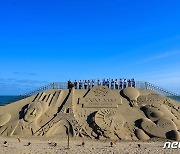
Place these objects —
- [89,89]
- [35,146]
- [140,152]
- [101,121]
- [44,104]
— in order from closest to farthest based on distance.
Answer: [140,152] < [35,146] < [101,121] < [44,104] < [89,89]

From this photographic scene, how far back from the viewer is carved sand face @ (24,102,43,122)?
22.6 metres

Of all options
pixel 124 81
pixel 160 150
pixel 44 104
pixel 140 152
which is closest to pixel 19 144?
pixel 44 104

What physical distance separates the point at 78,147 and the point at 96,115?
4283 millimetres

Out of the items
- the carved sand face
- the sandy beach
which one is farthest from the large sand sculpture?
the sandy beach

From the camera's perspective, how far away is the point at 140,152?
1698 cm

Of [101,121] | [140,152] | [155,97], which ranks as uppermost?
[155,97]

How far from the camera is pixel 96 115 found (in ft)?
72.4

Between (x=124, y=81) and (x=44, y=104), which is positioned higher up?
(x=124, y=81)

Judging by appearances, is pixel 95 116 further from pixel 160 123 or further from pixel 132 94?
pixel 160 123

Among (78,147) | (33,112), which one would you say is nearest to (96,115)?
(78,147)

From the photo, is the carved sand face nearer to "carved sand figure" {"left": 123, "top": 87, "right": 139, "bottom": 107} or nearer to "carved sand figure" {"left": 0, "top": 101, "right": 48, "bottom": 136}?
"carved sand figure" {"left": 0, "top": 101, "right": 48, "bottom": 136}

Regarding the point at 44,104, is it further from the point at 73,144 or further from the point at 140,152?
the point at 140,152

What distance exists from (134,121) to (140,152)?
17.1ft

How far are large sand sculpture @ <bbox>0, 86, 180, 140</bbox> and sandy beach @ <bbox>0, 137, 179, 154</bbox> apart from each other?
1046 millimetres
